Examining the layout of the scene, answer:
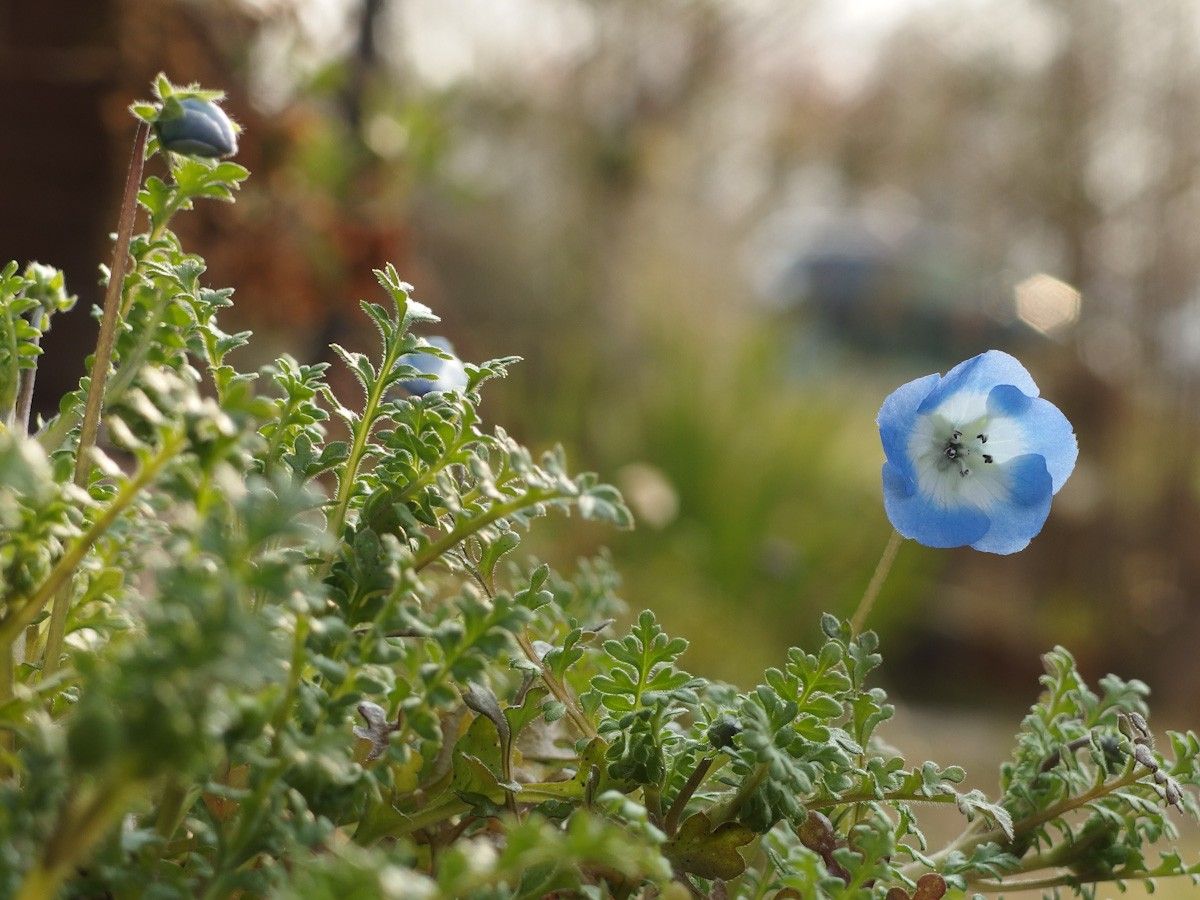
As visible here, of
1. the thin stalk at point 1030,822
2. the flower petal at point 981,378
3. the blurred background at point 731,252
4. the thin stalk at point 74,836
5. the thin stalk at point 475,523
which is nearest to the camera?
the thin stalk at point 74,836

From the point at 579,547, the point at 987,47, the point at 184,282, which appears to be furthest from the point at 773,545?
the point at 987,47

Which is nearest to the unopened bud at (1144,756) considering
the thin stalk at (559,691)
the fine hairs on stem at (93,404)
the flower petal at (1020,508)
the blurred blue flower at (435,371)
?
the flower petal at (1020,508)

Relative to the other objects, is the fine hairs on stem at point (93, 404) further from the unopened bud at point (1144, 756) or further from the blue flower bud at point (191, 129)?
the unopened bud at point (1144, 756)

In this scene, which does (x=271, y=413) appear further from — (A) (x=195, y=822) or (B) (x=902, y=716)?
(B) (x=902, y=716)

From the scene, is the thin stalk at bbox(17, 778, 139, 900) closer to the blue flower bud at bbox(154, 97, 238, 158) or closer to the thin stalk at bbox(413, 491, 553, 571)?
the thin stalk at bbox(413, 491, 553, 571)

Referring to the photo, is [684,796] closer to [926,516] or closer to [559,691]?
[559,691]

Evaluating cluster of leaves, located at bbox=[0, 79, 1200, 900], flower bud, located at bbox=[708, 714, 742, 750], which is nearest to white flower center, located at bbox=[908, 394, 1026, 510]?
cluster of leaves, located at bbox=[0, 79, 1200, 900]

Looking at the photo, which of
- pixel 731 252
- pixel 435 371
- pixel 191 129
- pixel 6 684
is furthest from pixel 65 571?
pixel 731 252
